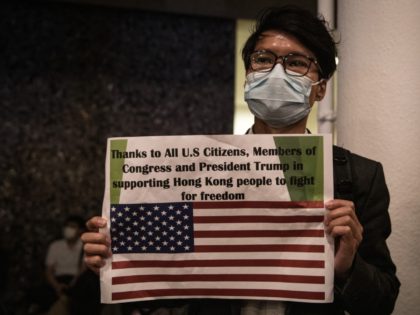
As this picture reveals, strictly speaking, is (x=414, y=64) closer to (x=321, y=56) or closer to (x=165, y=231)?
(x=321, y=56)

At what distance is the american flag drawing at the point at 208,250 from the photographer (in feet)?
4.76

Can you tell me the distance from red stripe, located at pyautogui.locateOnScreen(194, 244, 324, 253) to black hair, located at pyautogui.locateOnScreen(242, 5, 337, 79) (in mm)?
574

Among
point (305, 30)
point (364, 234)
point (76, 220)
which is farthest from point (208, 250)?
point (76, 220)

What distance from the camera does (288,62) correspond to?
1.62m

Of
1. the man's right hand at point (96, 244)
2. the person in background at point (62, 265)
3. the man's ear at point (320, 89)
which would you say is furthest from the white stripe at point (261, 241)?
the person in background at point (62, 265)

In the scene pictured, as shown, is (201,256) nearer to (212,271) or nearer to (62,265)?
(212,271)

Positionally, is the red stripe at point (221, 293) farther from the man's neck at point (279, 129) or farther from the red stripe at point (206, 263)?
the man's neck at point (279, 129)

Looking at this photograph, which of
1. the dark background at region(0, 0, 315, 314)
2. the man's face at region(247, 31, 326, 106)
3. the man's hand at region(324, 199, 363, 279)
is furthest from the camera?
the dark background at region(0, 0, 315, 314)

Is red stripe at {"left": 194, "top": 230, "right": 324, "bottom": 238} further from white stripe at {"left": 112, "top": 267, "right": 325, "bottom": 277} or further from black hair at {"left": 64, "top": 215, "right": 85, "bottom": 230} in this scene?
black hair at {"left": 64, "top": 215, "right": 85, "bottom": 230}

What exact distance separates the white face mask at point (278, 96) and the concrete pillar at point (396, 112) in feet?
2.13

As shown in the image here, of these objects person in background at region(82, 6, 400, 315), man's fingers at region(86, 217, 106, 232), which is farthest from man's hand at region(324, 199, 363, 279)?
man's fingers at region(86, 217, 106, 232)

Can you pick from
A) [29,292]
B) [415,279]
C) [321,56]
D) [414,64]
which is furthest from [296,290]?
[29,292]

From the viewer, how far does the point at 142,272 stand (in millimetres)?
1481

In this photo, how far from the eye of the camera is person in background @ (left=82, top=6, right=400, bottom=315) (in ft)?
4.54
